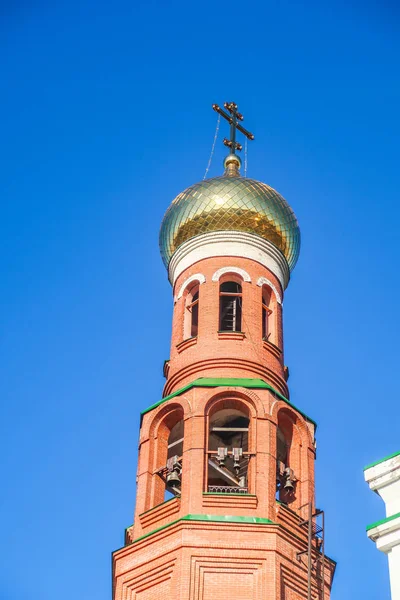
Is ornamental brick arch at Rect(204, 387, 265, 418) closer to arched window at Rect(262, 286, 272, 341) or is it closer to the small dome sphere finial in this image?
arched window at Rect(262, 286, 272, 341)

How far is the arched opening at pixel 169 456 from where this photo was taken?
22.9 meters

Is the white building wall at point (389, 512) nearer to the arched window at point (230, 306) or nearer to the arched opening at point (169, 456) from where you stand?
the arched opening at point (169, 456)

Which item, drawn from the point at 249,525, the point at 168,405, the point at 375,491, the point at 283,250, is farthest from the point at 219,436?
the point at 375,491

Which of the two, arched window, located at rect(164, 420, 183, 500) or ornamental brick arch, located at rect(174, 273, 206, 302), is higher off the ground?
ornamental brick arch, located at rect(174, 273, 206, 302)

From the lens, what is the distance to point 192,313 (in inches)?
1028

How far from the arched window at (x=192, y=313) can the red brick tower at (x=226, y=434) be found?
3 centimetres

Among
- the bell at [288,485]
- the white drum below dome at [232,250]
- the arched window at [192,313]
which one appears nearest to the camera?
the bell at [288,485]

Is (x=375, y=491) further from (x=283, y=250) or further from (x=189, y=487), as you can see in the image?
(x=283, y=250)

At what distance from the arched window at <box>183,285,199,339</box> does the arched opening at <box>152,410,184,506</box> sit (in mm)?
2213

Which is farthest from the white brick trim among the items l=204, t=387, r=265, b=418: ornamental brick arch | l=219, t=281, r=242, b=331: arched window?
l=204, t=387, r=265, b=418: ornamental brick arch

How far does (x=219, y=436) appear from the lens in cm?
2405

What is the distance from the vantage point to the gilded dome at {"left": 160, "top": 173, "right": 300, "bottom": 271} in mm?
26312

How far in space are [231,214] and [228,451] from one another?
5.61 m

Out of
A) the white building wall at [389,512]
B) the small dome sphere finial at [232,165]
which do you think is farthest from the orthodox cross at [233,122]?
the white building wall at [389,512]
